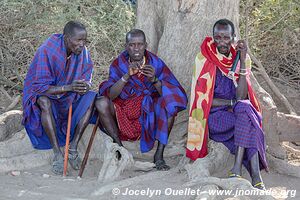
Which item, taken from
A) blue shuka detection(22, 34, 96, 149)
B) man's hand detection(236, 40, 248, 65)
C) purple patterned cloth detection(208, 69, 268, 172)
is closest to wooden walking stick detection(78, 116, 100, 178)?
blue shuka detection(22, 34, 96, 149)

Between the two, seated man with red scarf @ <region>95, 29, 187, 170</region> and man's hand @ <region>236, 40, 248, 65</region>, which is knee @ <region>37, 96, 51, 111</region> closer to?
seated man with red scarf @ <region>95, 29, 187, 170</region>

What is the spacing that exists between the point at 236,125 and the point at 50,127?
5.43 ft

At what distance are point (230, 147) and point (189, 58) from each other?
1114mm

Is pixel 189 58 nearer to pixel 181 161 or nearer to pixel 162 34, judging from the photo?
pixel 162 34

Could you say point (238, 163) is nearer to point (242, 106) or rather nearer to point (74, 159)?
point (242, 106)

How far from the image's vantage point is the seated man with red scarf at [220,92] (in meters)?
4.60

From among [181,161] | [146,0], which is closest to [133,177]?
[181,161]

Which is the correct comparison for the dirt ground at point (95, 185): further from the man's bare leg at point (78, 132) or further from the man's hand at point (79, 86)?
the man's hand at point (79, 86)

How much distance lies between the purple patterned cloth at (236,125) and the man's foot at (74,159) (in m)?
1.24

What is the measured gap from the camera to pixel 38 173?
4.84 meters

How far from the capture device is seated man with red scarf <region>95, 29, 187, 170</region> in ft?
15.8

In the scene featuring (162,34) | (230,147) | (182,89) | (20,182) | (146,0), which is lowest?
(20,182)

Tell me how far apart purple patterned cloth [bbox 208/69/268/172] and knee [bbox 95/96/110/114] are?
0.95 metres

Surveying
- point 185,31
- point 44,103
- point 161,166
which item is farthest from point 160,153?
point 185,31
